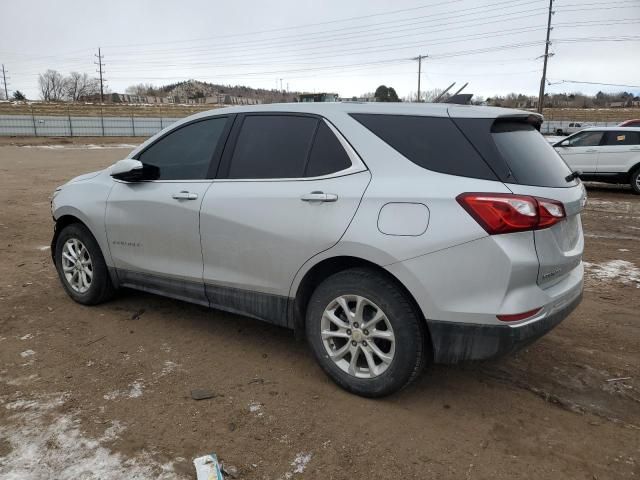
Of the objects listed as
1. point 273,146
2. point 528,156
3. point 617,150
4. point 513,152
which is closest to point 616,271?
point 528,156

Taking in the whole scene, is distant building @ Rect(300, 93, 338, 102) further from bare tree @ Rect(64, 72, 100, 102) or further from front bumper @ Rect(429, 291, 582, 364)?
bare tree @ Rect(64, 72, 100, 102)

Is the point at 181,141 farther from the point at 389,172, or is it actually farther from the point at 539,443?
the point at 539,443

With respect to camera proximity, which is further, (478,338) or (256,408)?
(256,408)

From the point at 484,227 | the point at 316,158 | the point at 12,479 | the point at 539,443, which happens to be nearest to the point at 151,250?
the point at 316,158

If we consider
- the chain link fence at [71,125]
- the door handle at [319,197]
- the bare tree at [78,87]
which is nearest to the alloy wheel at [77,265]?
the door handle at [319,197]

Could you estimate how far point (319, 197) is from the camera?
3213mm

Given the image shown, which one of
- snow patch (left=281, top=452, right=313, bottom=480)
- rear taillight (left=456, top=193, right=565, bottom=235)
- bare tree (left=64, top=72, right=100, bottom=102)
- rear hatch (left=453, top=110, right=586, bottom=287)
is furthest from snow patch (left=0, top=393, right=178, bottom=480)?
bare tree (left=64, top=72, right=100, bottom=102)

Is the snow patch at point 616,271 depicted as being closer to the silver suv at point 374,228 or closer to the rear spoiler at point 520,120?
the silver suv at point 374,228

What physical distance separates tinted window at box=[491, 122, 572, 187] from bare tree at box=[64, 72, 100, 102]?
104 m

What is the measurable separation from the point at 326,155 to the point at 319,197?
302 mm

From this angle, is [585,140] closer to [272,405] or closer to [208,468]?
[272,405]

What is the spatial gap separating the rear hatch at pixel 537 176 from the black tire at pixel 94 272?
3.26m

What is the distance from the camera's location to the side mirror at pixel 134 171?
13.8 ft

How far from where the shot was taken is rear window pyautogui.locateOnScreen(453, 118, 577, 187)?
9.43 ft
